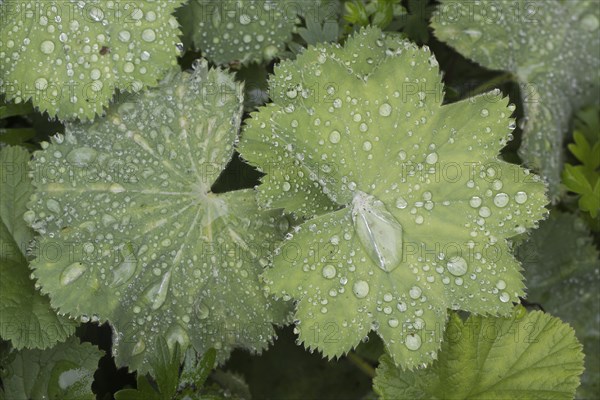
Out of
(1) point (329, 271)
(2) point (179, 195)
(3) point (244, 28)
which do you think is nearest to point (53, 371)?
(2) point (179, 195)

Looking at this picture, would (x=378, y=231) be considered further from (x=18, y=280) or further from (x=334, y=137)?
(x=18, y=280)

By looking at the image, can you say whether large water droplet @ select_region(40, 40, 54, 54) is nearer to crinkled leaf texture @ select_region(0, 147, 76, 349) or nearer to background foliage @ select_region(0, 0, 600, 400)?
background foliage @ select_region(0, 0, 600, 400)

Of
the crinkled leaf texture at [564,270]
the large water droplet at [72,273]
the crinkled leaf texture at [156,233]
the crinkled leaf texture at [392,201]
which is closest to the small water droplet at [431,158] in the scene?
the crinkled leaf texture at [392,201]

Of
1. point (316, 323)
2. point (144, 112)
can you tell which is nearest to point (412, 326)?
point (316, 323)

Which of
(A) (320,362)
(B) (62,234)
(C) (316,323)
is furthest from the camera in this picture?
(A) (320,362)

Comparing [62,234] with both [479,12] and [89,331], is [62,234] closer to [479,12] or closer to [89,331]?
[89,331]

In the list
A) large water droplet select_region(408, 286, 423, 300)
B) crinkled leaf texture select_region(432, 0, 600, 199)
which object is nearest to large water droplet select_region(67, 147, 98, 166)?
large water droplet select_region(408, 286, 423, 300)

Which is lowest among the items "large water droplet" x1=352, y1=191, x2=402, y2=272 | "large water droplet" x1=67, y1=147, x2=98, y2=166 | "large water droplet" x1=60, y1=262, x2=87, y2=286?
"large water droplet" x1=60, y1=262, x2=87, y2=286
